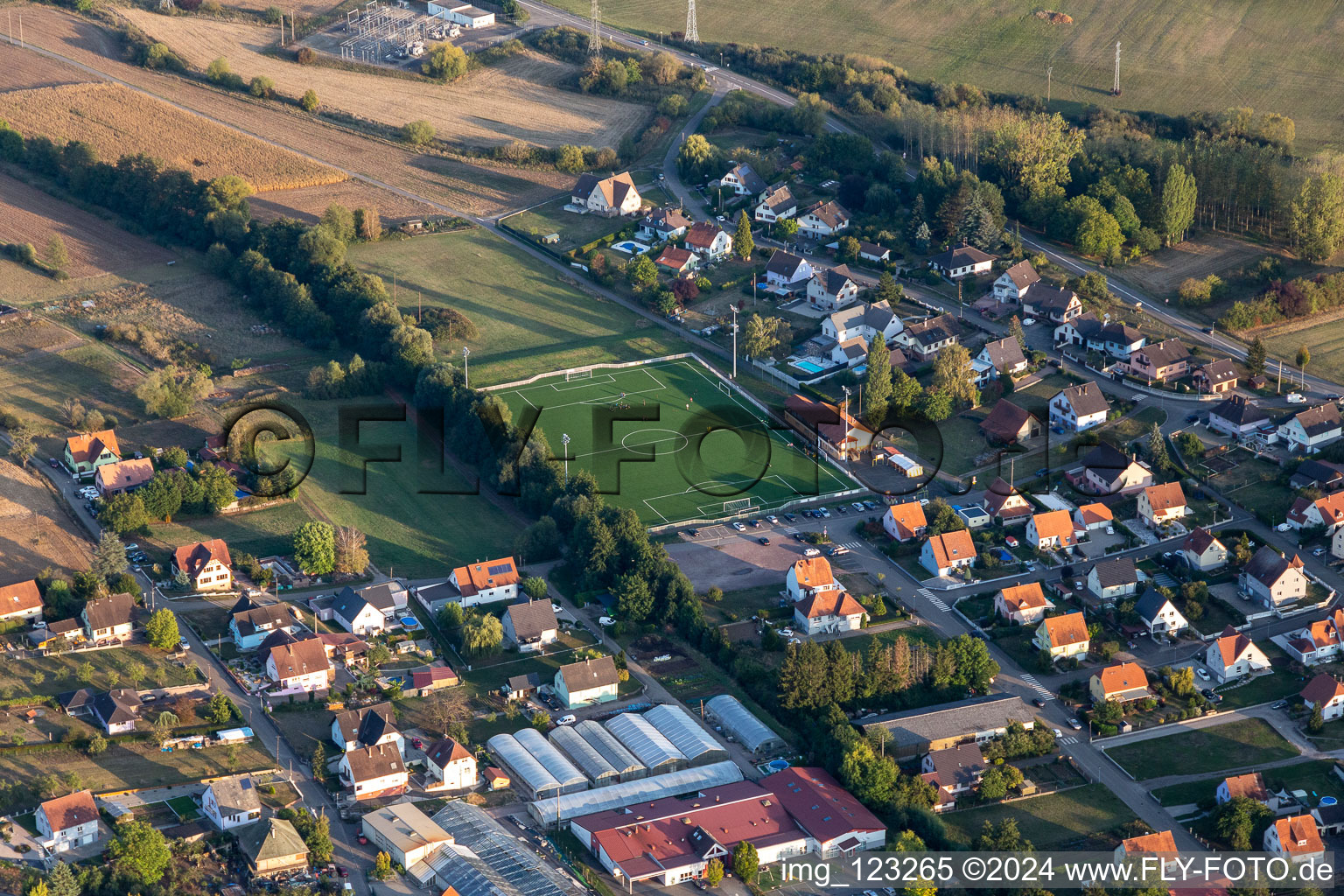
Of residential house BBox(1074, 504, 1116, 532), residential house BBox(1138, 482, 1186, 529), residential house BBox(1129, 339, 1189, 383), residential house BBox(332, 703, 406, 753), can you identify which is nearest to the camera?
residential house BBox(332, 703, 406, 753)

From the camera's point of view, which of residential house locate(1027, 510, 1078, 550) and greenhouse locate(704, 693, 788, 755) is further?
residential house locate(1027, 510, 1078, 550)

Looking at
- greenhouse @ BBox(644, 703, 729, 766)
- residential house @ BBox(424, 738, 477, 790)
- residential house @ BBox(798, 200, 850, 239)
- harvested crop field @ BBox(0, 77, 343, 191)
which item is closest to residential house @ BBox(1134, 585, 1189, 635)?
greenhouse @ BBox(644, 703, 729, 766)

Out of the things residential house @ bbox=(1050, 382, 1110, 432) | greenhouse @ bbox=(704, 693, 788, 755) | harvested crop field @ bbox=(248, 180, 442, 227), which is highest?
harvested crop field @ bbox=(248, 180, 442, 227)

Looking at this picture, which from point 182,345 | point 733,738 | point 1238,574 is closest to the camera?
point 733,738

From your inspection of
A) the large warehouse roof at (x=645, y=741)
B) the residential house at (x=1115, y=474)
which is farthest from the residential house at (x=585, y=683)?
the residential house at (x=1115, y=474)

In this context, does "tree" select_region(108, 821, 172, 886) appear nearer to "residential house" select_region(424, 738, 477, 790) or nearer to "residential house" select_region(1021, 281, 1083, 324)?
"residential house" select_region(424, 738, 477, 790)

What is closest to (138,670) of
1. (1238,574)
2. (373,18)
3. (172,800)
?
(172,800)

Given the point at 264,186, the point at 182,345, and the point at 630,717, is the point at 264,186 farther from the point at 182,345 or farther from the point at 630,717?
the point at 630,717
